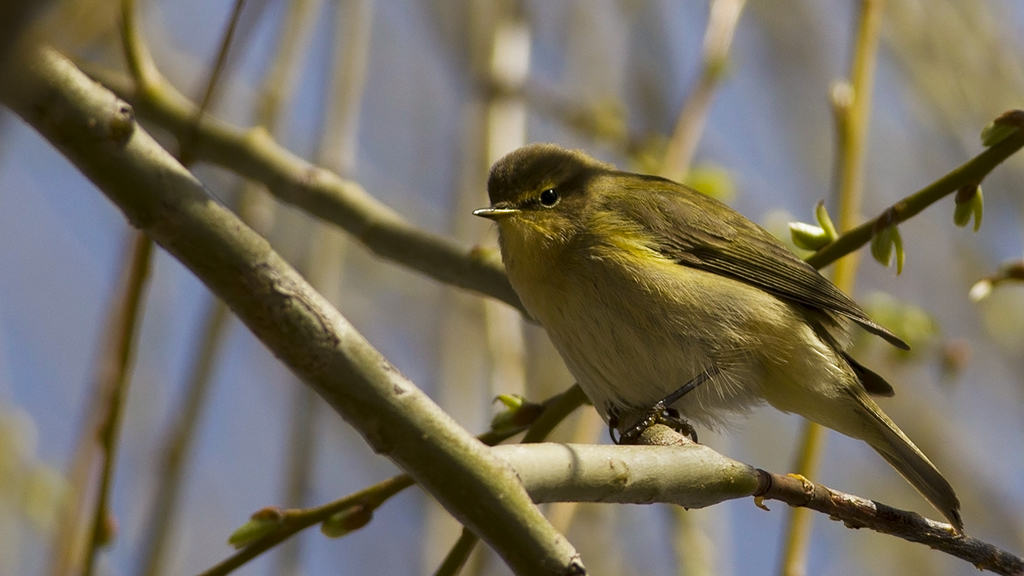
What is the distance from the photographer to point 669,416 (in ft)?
9.81

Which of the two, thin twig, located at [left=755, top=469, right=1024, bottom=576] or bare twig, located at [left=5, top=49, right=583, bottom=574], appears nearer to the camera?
bare twig, located at [left=5, top=49, right=583, bottom=574]

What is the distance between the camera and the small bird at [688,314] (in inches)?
118

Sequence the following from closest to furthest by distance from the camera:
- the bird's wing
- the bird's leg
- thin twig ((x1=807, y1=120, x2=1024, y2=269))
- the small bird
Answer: thin twig ((x1=807, y1=120, x2=1024, y2=269)), the bird's leg, the small bird, the bird's wing

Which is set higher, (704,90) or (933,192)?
(704,90)

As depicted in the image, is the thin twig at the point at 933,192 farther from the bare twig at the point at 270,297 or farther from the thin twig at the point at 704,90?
the bare twig at the point at 270,297

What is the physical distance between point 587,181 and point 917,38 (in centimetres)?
256

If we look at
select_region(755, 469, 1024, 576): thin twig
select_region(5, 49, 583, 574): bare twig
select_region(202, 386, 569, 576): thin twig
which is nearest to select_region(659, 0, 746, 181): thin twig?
select_region(755, 469, 1024, 576): thin twig

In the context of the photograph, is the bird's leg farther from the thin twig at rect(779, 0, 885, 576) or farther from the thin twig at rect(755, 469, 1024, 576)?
the thin twig at rect(755, 469, 1024, 576)

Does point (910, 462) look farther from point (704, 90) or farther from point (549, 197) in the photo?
point (549, 197)

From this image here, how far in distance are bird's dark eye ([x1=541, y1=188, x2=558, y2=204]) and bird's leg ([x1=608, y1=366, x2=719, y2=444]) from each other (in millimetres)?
873

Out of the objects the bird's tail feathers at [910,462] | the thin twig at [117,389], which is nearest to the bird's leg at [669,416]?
the bird's tail feathers at [910,462]

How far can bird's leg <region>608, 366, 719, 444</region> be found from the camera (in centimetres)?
282

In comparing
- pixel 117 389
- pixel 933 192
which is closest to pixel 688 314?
pixel 933 192

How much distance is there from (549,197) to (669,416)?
99 centimetres
